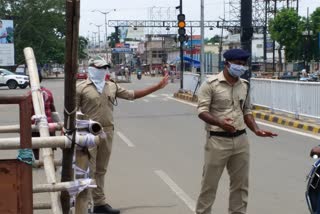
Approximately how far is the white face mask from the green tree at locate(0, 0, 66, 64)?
2482 inches

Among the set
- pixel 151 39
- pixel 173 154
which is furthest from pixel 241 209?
pixel 151 39

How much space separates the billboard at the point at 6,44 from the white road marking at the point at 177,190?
164 ft

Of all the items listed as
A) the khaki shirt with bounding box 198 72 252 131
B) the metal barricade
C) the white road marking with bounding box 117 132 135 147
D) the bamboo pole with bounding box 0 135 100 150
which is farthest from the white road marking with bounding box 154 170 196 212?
the metal barricade

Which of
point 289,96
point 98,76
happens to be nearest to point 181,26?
point 289,96

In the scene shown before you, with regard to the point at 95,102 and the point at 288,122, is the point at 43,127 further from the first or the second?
the point at 288,122

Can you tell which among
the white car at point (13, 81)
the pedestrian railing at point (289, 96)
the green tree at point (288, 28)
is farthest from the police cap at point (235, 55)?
the green tree at point (288, 28)

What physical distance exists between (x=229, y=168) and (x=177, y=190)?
236 centimetres

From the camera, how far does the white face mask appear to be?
649 centimetres

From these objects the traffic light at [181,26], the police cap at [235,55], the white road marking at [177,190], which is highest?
the traffic light at [181,26]

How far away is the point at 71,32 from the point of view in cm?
305

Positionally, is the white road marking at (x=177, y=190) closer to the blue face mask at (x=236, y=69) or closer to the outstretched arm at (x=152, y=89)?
the outstretched arm at (x=152, y=89)

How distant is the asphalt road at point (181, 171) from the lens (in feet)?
23.3

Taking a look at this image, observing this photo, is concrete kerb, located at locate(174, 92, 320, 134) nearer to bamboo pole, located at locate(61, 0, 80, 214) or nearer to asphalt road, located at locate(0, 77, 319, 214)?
asphalt road, located at locate(0, 77, 319, 214)

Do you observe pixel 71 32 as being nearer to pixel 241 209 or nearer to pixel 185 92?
pixel 241 209
